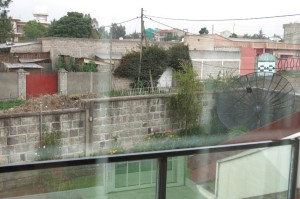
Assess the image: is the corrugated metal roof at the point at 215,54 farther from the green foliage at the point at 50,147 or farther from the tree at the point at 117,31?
the green foliage at the point at 50,147

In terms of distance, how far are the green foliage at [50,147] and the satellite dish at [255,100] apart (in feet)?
1.96

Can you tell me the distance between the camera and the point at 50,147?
104cm

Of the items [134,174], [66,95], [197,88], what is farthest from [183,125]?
[66,95]

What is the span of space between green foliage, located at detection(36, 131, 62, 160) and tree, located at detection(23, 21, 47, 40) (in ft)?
0.95

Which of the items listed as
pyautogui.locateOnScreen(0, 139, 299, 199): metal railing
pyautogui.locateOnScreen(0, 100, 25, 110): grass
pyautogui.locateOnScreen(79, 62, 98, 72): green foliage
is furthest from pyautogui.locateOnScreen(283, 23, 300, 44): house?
pyautogui.locateOnScreen(0, 100, 25, 110): grass

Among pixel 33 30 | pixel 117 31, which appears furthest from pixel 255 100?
pixel 33 30

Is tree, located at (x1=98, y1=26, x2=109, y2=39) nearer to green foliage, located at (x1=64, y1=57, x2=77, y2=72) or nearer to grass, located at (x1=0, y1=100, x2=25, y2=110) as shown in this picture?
green foliage, located at (x1=64, y1=57, x2=77, y2=72)

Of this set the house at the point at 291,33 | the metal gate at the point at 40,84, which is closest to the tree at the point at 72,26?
the metal gate at the point at 40,84

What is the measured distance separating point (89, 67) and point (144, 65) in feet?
0.62

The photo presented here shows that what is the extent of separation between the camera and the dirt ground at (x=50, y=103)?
929 mm

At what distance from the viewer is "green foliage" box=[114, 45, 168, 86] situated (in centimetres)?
108

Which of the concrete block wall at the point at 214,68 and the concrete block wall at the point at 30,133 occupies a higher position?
the concrete block wall at the point at 214,68

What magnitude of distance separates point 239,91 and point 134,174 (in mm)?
529

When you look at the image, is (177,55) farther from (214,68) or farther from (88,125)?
(88,125)
